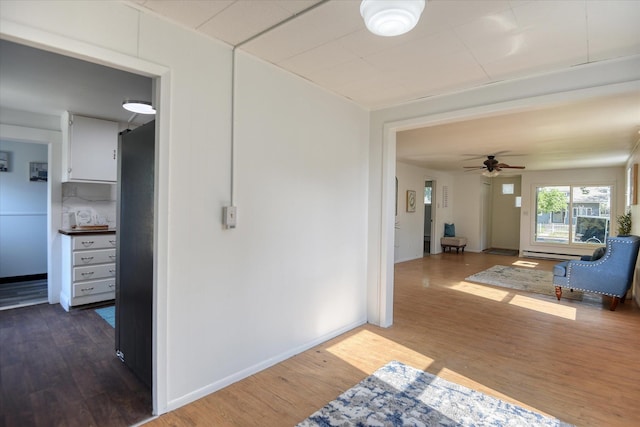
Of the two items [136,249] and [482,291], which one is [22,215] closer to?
[136,249]

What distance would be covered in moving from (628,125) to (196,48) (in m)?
5.17

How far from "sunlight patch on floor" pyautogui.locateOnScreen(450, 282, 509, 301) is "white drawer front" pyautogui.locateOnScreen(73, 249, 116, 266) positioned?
5010 mm

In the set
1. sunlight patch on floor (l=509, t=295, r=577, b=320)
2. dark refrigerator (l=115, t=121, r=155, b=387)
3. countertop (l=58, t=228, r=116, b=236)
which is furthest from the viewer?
sunlight patch on floor (l=509, t=295, r=577, b=320)

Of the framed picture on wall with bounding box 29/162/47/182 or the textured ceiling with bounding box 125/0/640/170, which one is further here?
the framed picture on wall with bounding box 29/162/47/182

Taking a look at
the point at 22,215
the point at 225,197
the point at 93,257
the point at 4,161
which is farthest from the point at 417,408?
the point at 4,161

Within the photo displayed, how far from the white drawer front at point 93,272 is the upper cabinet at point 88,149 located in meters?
1.09

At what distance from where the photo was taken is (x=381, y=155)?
3.57 m

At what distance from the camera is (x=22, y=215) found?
5273mm

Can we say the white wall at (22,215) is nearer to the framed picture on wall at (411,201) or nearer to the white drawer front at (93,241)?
the white drawer front at (93,241)

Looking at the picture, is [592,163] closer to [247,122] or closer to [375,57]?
[375,57]

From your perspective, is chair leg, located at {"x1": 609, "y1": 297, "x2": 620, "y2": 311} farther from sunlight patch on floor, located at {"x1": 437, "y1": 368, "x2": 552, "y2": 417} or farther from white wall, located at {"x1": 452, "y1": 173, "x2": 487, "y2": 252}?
white wall, located at {"x1": 452, "y1": 173, "x2": 487, "y2": 252}

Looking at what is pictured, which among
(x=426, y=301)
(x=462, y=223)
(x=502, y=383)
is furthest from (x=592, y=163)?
(x=502, y=383)

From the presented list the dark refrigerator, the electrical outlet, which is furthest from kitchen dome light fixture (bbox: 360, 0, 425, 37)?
the dark refrigerator

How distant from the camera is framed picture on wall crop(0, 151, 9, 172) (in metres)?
5.09
